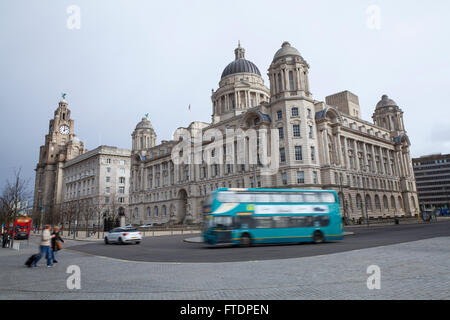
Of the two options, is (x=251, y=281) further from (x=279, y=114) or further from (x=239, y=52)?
(x=239, y=52)

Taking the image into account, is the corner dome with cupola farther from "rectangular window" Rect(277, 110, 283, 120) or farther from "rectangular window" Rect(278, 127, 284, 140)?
"rectangular window" Rect(278, 127, 284, 140)

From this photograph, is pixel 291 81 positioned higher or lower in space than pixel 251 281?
higher

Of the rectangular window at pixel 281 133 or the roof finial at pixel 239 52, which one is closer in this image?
the rectangular window at pixel 281 133

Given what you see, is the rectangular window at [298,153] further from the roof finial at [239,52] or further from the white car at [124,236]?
the roof finial at [239,52]

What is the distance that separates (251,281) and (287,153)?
46.4 metres

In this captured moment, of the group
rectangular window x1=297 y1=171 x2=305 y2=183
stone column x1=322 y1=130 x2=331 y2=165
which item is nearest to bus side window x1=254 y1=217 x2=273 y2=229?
rectangular window x1=297 y1=171 x2=305 y2=183

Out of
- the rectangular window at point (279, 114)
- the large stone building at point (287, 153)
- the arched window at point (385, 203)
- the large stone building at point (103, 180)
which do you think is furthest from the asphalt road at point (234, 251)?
the large stone building at point (103, 180)

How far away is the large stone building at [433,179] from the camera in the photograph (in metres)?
128

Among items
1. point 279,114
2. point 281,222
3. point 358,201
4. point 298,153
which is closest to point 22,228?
point 281,222

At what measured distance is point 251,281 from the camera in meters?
8.74

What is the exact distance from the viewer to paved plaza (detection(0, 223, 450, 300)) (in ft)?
23.5

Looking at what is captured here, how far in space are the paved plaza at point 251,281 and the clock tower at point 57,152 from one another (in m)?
134

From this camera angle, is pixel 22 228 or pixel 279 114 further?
pixel 279 114
